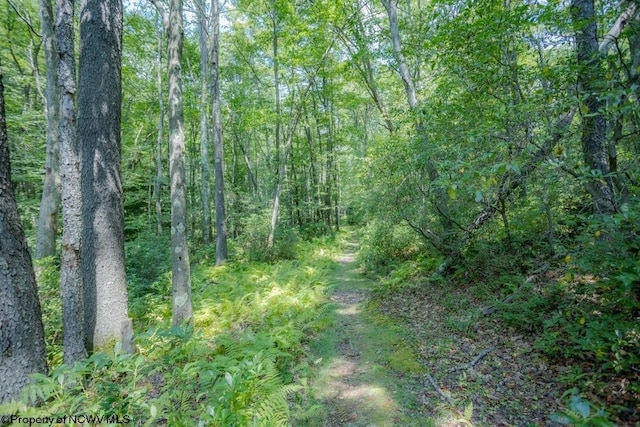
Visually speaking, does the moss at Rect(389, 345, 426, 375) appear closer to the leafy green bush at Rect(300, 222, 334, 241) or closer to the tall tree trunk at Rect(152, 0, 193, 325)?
the tall tree trunk at Rect(152, 0, 193, 325)

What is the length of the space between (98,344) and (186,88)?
13914 millimetres

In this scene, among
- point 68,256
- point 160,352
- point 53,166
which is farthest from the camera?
point 53,166

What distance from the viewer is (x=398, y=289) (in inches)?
286

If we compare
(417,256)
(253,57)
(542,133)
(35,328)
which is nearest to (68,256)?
(35,328)

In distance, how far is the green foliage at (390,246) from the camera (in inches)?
355

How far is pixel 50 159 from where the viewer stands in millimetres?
7051

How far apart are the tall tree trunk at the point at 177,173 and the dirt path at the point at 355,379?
2.53m

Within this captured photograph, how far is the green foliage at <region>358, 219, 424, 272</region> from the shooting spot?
9.02m

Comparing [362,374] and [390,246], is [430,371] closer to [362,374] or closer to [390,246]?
[362,374]

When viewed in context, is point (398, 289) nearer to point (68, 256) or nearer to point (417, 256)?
point (417, 256)

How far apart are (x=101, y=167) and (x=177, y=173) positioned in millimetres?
1075

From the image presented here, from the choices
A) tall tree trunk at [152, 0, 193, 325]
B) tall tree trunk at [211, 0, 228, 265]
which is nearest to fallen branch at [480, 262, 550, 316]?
tall tree trunk at [152, 0, 193, 325]

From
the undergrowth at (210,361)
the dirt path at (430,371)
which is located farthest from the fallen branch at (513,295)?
the undergrowth at (210,361)

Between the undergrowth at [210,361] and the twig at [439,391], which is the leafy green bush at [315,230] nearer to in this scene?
the undergrowth at [210,361]
